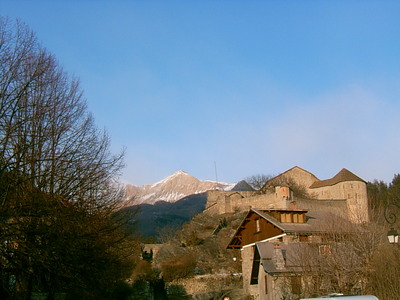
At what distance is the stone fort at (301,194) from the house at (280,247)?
81.0ft

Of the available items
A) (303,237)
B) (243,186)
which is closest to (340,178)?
(243,186)

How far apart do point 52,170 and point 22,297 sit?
4.22 metres

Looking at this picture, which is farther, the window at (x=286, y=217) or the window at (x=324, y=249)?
the window at (x=286, y=217)

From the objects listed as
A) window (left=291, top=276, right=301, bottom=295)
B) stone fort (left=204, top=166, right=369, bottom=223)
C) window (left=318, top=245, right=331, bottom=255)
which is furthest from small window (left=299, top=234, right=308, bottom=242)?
stone fort (left=204, top=166, right=369, bottom=223)

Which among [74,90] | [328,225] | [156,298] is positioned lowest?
[156,298]

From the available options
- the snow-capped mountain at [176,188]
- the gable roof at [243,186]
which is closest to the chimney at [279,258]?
the gable roof at [243,186]

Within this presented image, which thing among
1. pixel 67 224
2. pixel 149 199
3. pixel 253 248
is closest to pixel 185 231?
pixel 253 248

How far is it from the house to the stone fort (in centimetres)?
2469

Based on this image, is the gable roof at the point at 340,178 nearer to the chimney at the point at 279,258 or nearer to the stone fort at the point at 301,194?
the stone fort at the point at 301,194

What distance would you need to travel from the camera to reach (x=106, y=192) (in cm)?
1803

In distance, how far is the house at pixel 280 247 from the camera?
1137 inches

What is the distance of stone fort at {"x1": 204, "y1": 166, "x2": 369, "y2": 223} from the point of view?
67812 millimetres

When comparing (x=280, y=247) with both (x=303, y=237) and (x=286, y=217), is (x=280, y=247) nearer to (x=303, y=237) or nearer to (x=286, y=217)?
(x=303, y=237)

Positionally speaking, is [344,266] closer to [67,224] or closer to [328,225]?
[328,225]
